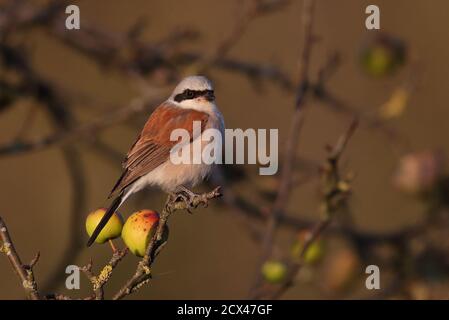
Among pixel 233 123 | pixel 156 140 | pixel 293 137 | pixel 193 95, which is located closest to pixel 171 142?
pixel 156 140

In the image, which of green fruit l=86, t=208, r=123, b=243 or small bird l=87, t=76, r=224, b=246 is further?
small bird l=87, t=76, r=224, b=246

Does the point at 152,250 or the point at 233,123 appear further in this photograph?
the point at 233,123

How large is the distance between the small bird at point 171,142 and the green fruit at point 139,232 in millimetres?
764

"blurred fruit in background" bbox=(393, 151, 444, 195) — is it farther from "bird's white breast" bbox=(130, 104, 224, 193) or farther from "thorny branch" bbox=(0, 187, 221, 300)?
"thorny branch" bbox=(0, 187, 221, 300)

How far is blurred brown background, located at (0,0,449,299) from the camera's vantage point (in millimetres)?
4637

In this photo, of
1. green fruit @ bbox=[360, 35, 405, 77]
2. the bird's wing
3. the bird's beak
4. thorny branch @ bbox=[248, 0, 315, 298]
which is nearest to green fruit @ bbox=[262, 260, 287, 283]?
thorny branch @ bbox=[248, 0, 315, 298]

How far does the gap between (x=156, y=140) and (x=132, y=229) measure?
100 cm

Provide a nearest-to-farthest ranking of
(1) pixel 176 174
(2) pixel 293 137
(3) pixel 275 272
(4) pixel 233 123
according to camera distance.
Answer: (3) pixel 275 272
(2) pixel 293 137
(1) pixel 176 174
(4) pixel 233 123

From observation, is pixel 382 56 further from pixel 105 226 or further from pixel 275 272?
pixel 105 226

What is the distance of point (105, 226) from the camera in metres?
2.24

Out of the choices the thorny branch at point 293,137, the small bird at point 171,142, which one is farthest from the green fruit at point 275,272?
the small bird at point 171,142

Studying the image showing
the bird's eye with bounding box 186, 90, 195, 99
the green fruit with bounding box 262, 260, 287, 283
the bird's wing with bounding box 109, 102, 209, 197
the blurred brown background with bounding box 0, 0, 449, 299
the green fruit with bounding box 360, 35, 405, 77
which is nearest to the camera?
the green fruit with bounding box 262, 260, 287, 283

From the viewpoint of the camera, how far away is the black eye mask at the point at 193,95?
3254 millimetres

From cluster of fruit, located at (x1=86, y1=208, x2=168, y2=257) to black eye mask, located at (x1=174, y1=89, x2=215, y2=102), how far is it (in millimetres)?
1052
